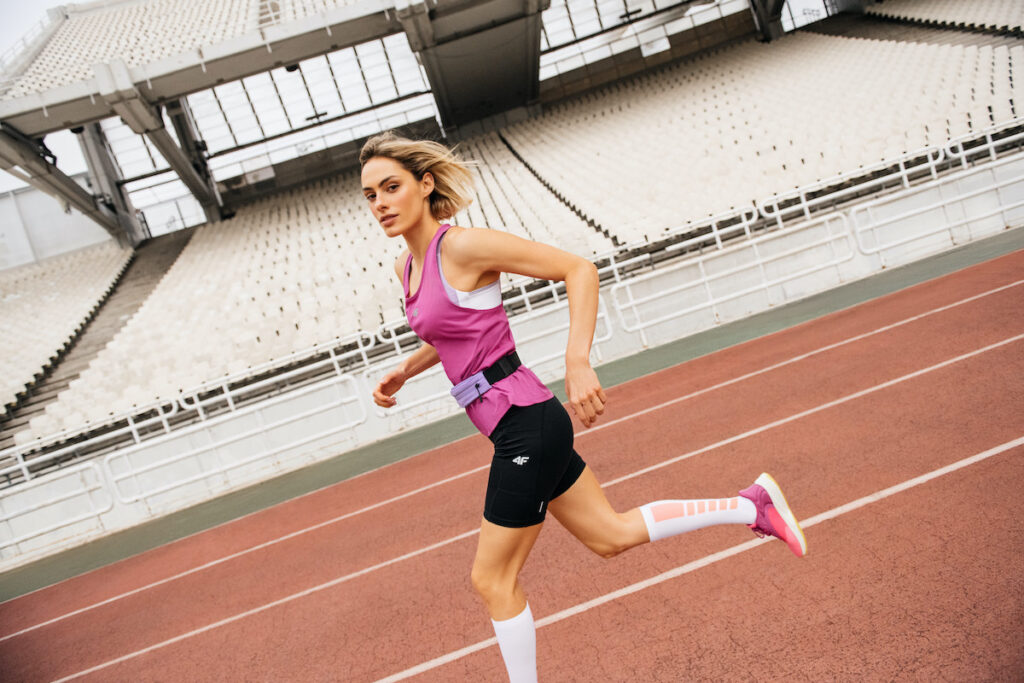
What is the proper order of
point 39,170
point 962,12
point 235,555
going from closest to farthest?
point 235,555 → point 39,170 → point 962,12

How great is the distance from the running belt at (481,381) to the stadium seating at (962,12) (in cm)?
2651

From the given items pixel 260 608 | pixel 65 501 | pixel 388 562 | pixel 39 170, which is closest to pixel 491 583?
pixel 388 562

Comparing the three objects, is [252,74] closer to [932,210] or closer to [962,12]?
[932,210]

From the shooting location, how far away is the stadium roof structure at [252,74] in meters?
18.6

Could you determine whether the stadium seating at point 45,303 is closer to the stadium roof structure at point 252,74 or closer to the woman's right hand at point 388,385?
the stadium roof structure at point 252,74

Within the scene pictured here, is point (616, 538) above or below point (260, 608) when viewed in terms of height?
above

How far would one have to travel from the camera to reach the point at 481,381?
2352 mm

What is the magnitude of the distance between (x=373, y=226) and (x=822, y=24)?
68.3 ft

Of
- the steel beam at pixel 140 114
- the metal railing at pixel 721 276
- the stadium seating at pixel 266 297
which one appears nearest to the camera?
the metal railing at pixel 721 276

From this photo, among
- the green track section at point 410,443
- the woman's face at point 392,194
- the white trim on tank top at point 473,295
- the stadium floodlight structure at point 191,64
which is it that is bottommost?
the green track section at point 410,443

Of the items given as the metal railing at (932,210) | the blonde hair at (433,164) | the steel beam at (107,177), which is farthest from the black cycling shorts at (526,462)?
the steel beam at (107,177)

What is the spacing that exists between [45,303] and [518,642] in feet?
73.7

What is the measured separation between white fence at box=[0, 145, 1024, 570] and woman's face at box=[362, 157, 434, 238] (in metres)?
8.01

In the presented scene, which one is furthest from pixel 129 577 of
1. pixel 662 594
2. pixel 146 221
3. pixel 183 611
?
pixel 146 221
